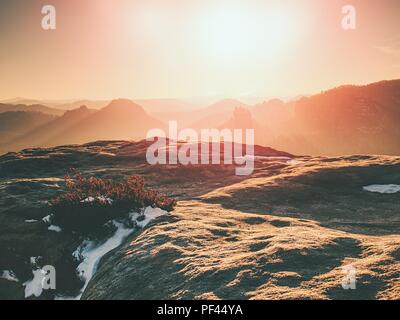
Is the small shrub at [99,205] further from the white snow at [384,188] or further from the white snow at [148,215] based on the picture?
the white snow at [384,188]

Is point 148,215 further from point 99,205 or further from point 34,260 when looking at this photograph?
point 34,260

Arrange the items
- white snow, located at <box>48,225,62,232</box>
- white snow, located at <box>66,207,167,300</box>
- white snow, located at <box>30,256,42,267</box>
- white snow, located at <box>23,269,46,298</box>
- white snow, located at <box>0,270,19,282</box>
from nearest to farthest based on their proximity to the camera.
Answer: white snow, located at <box>66,207,167,300</box>
white snow, located at <box>23,269,46,298</box>
white snow, located at <box>0,270,19,282</box>
white snow, located at <box>30,256,42,267</box>
white snow, located at <box>48,225,62,232</box>

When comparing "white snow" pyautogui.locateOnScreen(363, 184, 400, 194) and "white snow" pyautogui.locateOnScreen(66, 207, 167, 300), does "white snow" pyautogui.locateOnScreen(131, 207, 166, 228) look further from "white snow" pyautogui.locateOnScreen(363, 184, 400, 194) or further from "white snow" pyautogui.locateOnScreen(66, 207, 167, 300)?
"white snow" pyautogui.locateOnScreen(363, 184, 400, 194)

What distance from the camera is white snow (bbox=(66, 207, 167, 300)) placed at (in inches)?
970

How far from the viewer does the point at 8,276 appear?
26938 mm

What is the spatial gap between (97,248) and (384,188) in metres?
29.7

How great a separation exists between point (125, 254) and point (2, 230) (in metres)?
13.6

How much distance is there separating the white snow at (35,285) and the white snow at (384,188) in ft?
103

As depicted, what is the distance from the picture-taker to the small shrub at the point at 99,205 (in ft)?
→ 95.7

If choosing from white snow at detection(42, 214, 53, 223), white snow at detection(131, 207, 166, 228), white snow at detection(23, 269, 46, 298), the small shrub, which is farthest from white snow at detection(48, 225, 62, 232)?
white snow at detection(131, 207, 166, 228)

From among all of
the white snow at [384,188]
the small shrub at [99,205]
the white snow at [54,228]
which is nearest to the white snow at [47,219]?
the small shrub at [99,205]

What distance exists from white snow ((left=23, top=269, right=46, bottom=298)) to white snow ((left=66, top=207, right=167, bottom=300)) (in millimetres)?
2096
